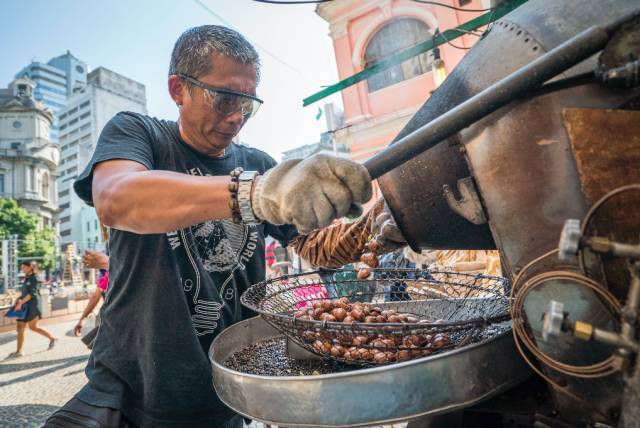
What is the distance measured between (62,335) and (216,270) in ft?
38.0

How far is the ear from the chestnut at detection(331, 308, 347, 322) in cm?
137

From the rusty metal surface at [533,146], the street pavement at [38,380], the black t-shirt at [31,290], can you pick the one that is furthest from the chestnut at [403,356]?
the black t-shirt at [31,290]

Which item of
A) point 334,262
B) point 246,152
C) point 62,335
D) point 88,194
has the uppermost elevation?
point 246,152

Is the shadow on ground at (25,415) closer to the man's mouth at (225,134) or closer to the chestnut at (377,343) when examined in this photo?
the man's mouth at (225,134)

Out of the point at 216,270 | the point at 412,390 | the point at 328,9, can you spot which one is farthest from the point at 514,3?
the point at 328,9

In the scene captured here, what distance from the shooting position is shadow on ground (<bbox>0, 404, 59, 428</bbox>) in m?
4.31

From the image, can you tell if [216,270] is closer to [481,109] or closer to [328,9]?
[481,109]

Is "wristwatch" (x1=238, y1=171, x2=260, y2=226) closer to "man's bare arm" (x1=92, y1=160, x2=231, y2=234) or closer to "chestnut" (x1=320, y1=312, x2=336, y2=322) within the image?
"man's bare arm" (x1=92, y1=160, x2=231, y2=234)

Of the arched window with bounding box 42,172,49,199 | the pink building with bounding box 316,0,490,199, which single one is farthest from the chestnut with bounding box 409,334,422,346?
the arched window with bounding box 42,172,49,199

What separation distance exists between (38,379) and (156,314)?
21.7 feet

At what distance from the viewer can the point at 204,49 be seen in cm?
179

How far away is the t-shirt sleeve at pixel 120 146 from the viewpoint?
4.81ft

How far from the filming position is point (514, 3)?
3529 mm

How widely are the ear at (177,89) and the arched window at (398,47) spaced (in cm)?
1072
